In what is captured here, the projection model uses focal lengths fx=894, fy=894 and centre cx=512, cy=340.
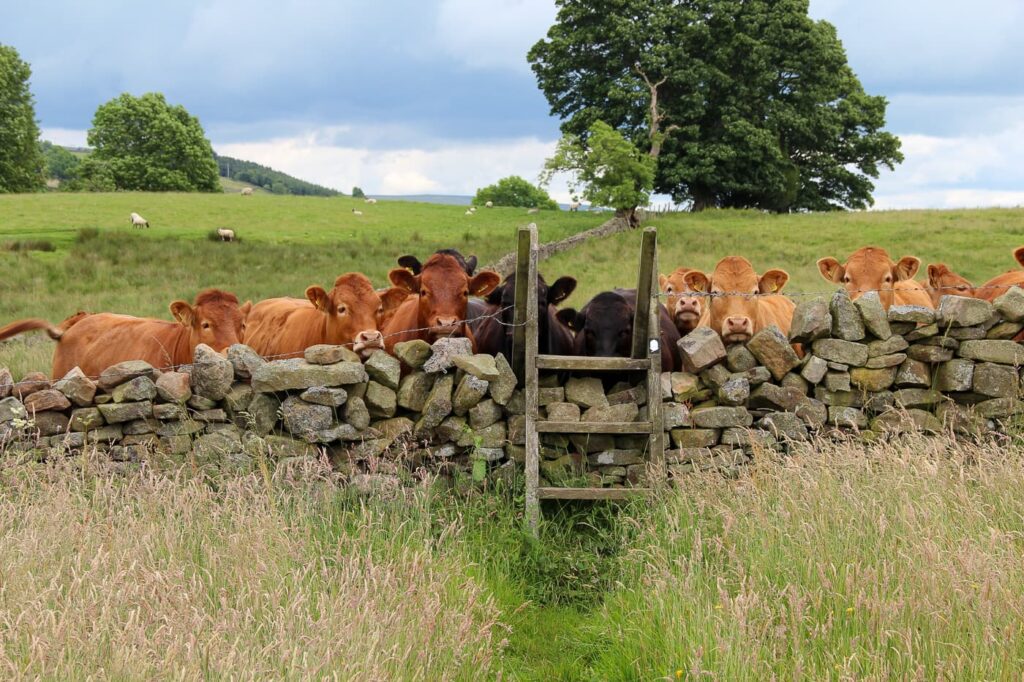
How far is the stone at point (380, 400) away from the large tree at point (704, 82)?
113ft

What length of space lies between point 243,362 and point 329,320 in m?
2.51

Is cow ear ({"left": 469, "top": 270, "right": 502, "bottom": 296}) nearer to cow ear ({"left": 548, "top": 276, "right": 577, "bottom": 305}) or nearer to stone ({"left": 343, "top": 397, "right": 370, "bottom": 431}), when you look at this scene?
cow ear ({"left": 548, "top": 276, "right": 577, "bottom": 305})

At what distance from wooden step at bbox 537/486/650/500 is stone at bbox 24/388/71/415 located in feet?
12.9

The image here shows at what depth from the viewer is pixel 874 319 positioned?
7801 mm

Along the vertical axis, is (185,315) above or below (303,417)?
above

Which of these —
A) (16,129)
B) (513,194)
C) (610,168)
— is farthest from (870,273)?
(513,194)

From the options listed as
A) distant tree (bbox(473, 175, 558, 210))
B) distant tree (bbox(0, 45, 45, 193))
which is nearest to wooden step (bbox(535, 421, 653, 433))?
distant tree (bbox(0, 45, 45, 193))

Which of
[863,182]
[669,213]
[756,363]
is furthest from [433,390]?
[863,182]

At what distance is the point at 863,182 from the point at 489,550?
4595 cm

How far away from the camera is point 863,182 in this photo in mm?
47281

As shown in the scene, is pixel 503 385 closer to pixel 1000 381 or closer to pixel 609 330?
pixel 609 330

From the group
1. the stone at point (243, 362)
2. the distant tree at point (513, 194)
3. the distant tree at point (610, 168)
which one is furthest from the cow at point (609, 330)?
the distant tree at point (513, 194)

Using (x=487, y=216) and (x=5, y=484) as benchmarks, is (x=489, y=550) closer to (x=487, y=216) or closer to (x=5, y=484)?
(x=5, y=484)

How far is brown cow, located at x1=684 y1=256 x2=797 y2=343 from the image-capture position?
9820mm
